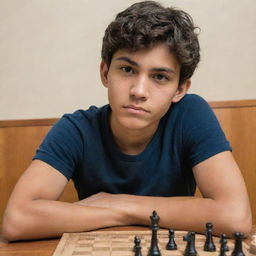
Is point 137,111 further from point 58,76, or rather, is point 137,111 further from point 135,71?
point 58,76

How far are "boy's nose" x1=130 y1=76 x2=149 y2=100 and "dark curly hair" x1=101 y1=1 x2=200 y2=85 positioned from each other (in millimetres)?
124

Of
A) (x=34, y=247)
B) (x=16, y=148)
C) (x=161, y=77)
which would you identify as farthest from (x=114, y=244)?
(x=16, y=148)

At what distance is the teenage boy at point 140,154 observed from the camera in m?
1.52

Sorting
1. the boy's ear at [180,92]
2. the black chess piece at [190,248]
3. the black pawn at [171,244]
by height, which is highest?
the boy's ear at [180,92]

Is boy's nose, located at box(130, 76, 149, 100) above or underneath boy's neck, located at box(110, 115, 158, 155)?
above

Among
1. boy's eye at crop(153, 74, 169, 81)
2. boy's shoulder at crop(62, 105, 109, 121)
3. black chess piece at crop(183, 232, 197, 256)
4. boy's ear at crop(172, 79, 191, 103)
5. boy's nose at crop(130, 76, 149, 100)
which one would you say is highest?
boy's eye at crop(153, 74, 169, 81)

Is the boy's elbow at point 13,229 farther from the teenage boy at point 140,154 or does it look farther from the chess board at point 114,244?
the chess board at point 114,244

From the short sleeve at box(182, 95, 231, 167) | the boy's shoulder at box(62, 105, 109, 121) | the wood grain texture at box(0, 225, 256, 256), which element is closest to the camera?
the wood grain texture at box(0, 225, 256, 256)

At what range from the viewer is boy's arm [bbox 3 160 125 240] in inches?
57.8

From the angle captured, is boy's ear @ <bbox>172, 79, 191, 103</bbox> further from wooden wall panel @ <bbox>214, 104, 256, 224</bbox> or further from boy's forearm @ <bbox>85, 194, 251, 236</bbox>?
wooden wall panel @ <bbox>214, 104, 256, 224</bbox>

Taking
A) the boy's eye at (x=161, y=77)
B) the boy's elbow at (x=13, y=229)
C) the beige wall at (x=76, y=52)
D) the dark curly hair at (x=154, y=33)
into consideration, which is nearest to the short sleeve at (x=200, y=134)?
the dark curly hair at (x=154, y=33)

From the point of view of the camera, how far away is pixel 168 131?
6.14 feet

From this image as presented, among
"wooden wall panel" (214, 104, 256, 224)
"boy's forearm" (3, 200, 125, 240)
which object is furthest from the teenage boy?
"wooden wall panel" (214, 104, 256, 224)

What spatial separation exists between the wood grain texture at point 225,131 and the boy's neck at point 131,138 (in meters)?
0.91
